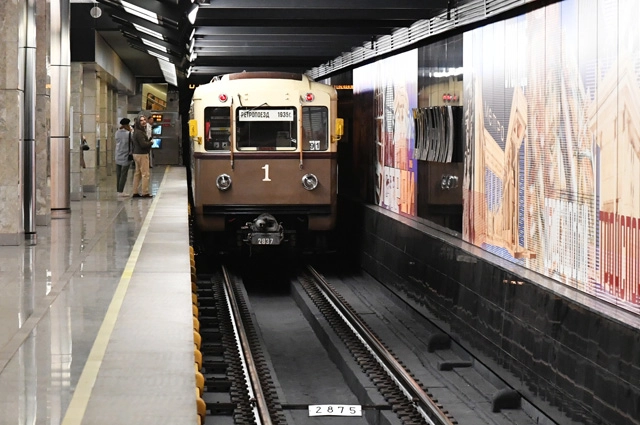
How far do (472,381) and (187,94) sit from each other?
19.6 meters

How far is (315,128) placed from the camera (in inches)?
766

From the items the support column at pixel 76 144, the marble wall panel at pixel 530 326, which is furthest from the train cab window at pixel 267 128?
the support column at pixel 76 144

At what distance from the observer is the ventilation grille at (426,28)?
12.5 metres

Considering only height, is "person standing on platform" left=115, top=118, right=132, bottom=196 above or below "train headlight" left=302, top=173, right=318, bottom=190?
above

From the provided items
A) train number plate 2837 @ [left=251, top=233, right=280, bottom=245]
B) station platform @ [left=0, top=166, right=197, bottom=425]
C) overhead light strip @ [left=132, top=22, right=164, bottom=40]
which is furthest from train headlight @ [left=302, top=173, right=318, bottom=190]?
overhead light strip @ [left=132, top=22, right=164, bottom=40]

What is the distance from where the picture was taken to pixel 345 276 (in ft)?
69.2

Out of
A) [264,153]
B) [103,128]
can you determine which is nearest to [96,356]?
[264,153]

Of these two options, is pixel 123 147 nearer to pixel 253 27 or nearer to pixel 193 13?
pixel 253 27

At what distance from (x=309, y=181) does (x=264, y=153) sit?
2.85 ft

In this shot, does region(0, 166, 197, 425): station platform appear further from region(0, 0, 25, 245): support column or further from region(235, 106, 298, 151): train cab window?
region(235, 106, 298, 151): train cab window

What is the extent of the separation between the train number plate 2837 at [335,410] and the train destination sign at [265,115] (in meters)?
9.02

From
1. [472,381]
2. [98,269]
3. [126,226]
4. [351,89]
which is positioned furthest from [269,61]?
[472,381]

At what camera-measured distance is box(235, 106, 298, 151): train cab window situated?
19.4m

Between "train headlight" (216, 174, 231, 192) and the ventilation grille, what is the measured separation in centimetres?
325
